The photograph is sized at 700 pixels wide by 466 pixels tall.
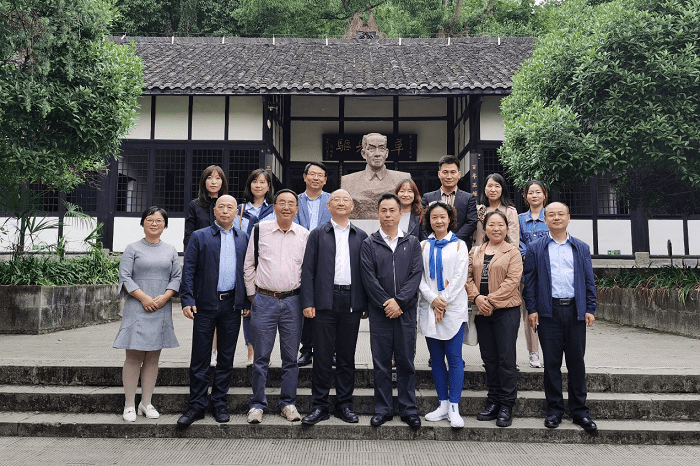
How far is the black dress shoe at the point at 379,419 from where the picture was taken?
14.0ft

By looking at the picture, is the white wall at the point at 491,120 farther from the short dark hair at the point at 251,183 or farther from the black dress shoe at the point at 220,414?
the black dress shoe at the point at 220,414

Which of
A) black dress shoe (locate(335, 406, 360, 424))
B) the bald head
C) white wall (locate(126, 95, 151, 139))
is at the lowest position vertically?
black dress shoe (locate(335, 406, 360, 424))

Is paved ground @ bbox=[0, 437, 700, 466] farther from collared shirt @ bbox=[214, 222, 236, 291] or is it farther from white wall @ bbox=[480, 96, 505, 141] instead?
white wall @ bbox=[480, 96, 505, 141]

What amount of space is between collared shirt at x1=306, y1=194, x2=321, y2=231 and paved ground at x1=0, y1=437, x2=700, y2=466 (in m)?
1.94

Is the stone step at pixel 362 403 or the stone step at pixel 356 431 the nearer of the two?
the stone step at pixel 356 431

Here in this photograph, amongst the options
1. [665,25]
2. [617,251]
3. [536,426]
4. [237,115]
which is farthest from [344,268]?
[617,251]

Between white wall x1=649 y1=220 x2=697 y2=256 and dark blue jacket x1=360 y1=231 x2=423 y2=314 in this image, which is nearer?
dark blue jacket x1=360 y1=231 x2=423 y2=314

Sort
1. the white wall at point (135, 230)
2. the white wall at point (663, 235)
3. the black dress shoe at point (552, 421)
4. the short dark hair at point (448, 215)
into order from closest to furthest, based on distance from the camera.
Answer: the black dress shoe at point (552, 421)
the short dark hair at point (448, 215)
the white wall at point (663, 235)
the white wall at point (135, 230)

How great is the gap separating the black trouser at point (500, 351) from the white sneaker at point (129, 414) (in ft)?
9.67

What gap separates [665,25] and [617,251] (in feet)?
20.0

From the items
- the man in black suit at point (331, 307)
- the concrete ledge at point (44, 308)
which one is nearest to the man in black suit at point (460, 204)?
the man in black suit at point (331, 307)

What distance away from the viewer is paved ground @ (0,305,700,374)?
5.23m

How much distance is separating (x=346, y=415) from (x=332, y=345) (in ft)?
1.87

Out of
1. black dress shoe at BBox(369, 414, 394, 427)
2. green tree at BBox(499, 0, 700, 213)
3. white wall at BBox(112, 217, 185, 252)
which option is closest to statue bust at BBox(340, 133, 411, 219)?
black dress shoe at BBox(369, 414, 394, 427)
